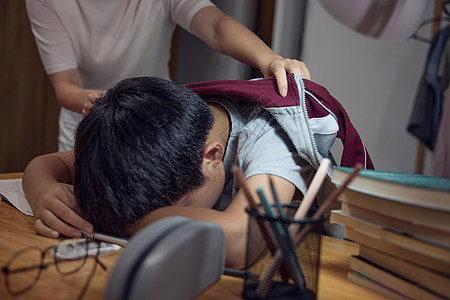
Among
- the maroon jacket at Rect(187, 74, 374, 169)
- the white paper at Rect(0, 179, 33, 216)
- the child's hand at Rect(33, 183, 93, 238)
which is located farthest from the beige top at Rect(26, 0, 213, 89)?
the child's hand at Rect(33, 183, 93, 238)

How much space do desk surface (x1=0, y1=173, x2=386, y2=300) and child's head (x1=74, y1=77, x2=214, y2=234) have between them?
0.08 meters

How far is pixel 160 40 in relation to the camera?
163cm

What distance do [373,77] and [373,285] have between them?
1.97 meters

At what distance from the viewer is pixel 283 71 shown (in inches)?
33.4

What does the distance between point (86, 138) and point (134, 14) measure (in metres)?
1.09

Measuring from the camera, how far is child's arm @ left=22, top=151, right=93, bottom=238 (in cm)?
66

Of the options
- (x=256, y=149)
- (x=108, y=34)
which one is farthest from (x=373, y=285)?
(x=108, y=34)

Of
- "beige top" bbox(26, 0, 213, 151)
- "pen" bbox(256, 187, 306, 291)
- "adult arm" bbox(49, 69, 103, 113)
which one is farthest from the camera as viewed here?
"beige top" bbox(26, 0, 213, 151)

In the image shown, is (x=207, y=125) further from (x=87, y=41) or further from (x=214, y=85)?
(x=87, y=41)

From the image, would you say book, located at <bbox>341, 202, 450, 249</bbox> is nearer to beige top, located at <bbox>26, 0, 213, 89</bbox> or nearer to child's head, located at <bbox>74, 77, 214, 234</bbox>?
child's head, located at <bbox>74, 77, 214, 234</bbox>

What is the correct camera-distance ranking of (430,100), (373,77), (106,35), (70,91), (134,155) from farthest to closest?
1. (373,77)
2. (430,100)
3. (106,35)
4. (70,91)
5. (134,155)

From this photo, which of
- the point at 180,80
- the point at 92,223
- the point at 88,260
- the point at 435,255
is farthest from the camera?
the point at 180,80

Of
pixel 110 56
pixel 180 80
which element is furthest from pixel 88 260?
pixel 180 80

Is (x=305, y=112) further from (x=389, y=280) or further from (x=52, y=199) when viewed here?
(x=52, y=199)
